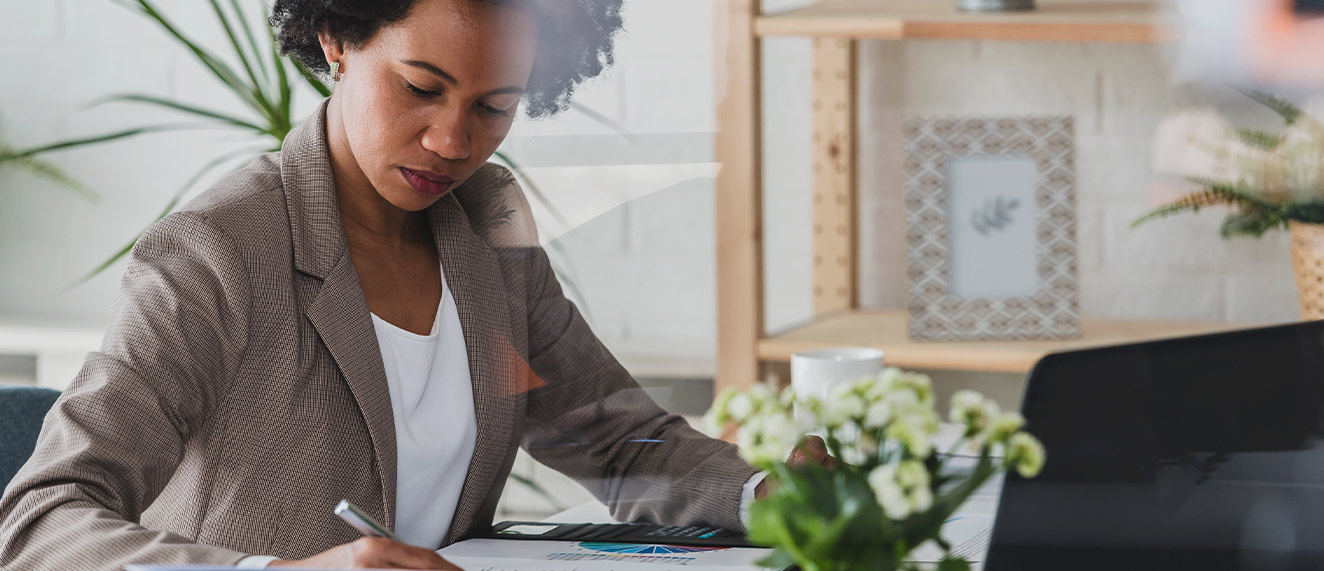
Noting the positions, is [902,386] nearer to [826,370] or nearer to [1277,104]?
[826,370]

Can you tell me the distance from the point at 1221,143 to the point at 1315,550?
670 millimetres

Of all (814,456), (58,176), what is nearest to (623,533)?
(814,456)

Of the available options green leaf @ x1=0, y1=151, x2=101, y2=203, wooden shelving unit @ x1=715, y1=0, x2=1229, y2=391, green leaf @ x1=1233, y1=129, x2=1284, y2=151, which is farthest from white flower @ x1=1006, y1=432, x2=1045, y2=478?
green leaf @ x1=0, y1=151, x2=101, y2=203

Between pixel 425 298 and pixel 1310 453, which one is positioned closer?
pixel 1310 453

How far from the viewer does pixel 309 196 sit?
1.02m

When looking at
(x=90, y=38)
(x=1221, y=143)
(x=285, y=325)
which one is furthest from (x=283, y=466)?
(x=90, y=38)

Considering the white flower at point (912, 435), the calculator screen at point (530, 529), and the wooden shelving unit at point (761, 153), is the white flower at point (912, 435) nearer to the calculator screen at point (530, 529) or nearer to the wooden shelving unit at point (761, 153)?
the calculator screen at point (530, 529)

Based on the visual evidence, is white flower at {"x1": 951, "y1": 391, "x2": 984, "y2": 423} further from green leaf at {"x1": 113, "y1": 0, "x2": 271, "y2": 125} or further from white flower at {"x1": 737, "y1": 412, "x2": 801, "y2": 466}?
green leaf at {"x1": 113, "y1": 0, "x2": 271, "y2": 125}

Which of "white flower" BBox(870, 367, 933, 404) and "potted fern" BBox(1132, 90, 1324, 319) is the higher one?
"potted fern" BBox(1132, 90, 1324, 319)

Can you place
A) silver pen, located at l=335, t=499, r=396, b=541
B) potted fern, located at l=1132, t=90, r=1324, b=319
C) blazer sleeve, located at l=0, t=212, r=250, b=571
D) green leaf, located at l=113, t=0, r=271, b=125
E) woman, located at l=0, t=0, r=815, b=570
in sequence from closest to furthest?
1. silver pen, located at l=335, t=499, r=396, b=541
2. blazer sleeve, located at l=0, t=212, r=250, b=571
3. woman, located at l=0, t=0, r=815, b=570
4. potted fern, located at l=1132, t=90, r=1324, b=319
5. green leaf, located at l=113, t=0, r=271, b=125

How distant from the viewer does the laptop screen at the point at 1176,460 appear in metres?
0.69

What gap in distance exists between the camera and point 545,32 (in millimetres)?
1055

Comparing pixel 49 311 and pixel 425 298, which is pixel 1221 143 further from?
pixel 49 311

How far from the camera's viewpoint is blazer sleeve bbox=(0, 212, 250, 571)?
2.44ft
